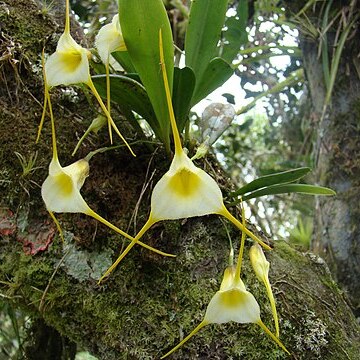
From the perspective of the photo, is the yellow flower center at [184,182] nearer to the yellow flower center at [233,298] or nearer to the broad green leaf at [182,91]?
the yellow flower center at [233,298]

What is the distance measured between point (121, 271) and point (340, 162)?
1.01 m

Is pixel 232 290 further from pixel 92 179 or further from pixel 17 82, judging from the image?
pixel 17 82

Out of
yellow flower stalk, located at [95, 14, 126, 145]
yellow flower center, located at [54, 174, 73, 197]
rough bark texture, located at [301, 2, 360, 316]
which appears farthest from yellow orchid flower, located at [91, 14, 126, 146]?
rough bark texture, located at [301, 2, 360, 316]

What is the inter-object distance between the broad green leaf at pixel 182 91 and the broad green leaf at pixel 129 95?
5 cm

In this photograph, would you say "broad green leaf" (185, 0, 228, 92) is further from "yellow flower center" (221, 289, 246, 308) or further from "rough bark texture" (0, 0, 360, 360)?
"yellow flower center" (221, 289, 246, 308)

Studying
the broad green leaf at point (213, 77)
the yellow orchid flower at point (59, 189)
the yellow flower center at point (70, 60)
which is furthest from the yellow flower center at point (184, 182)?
the broad green leaf at point (213, 77)

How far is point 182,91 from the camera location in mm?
916

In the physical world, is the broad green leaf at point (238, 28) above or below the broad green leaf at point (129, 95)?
below

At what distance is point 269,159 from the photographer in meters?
2.87

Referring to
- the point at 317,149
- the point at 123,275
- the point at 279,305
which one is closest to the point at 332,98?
the point at 317,149

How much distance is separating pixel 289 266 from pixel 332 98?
0.90m

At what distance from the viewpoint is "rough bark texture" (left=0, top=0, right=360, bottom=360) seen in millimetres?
844

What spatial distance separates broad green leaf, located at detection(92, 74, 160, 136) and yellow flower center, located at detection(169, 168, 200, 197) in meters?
0.31

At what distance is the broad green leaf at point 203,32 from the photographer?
0.94 metres
